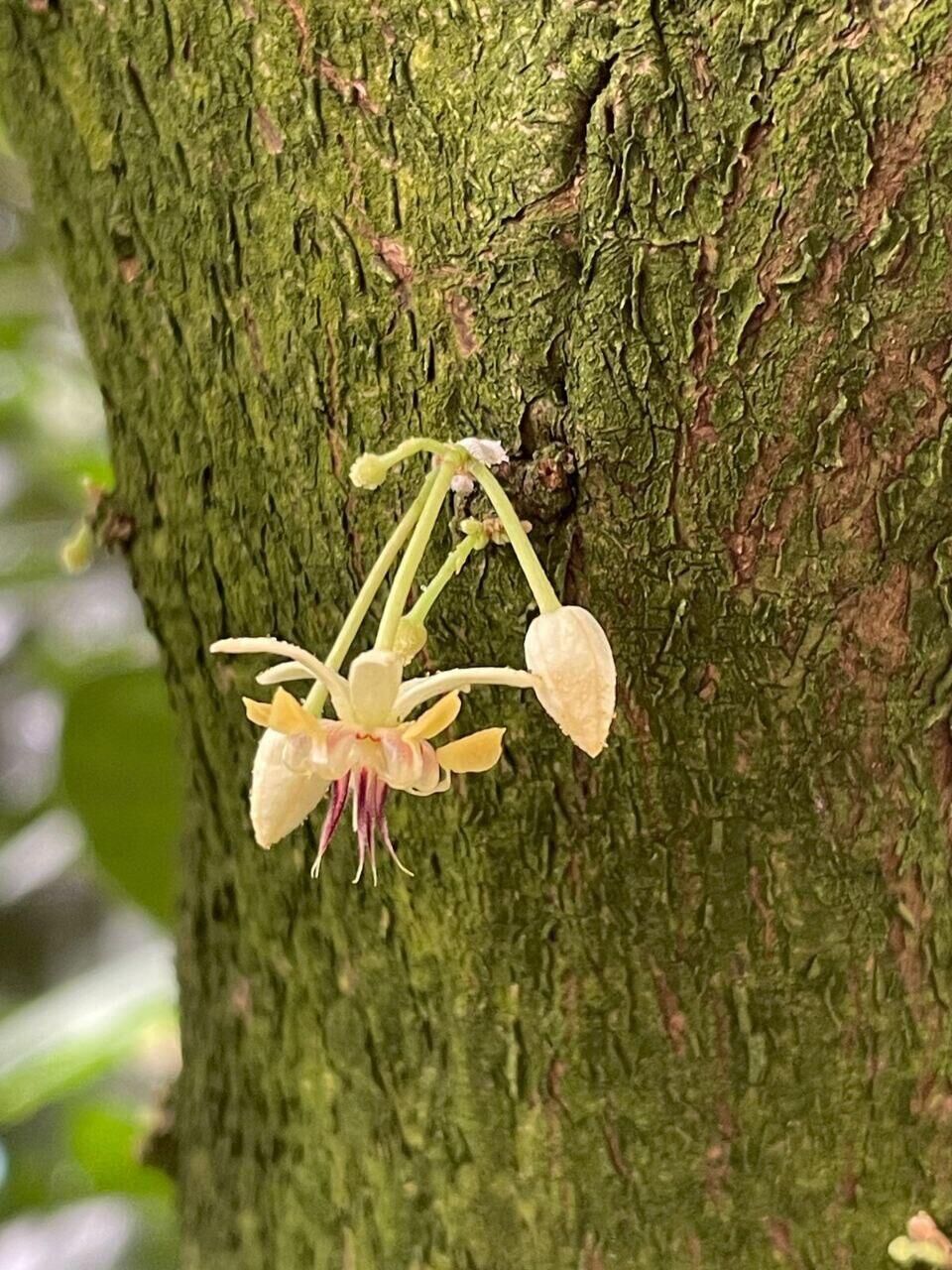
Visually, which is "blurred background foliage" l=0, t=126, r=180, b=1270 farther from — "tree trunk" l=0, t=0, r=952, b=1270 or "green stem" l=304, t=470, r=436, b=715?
"green stem" l=304, t=470, r=436, b=715

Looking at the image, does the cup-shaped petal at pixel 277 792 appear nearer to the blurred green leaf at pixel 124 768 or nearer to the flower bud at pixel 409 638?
the flower bud at pixel 409 638

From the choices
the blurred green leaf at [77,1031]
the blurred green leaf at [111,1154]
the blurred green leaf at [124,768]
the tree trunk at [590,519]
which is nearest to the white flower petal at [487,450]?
the tree trunk at [590,519]

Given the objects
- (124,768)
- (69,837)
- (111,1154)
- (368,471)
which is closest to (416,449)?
(368,471)

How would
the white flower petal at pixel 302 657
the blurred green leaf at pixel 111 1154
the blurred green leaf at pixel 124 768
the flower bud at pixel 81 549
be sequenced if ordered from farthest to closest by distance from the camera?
the blurred green leaf at pixel 111 1154, the blurred green leaf at pixel 124 768, the flower bud at pixel 81 549, the white flower petal at pixel 302 657

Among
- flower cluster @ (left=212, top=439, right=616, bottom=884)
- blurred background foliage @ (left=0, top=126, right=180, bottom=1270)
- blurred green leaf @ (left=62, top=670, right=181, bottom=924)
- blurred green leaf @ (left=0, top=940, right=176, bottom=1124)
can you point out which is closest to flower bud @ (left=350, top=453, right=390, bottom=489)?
flower cluster @ (left=212, top=439, right=616, bottom=884)

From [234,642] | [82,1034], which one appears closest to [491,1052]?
[234,642]

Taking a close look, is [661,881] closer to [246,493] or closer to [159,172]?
[246,493]

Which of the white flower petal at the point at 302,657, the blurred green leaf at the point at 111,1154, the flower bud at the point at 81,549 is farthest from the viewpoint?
the blurred green leaf at the point at 111,1154
